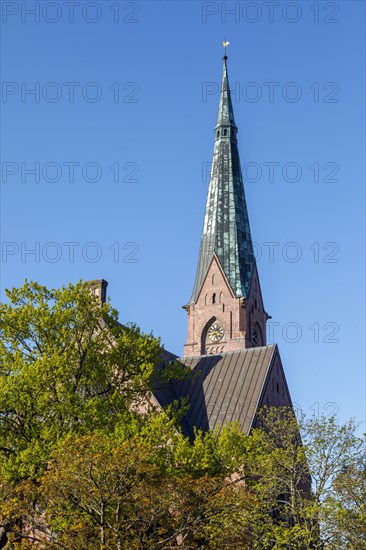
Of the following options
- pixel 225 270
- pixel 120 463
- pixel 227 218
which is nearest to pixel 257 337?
pixel 225 270

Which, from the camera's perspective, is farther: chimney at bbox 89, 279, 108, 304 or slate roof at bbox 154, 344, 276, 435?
chimney at bbox 89, 279, 108, 304

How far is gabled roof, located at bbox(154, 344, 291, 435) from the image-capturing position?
4769 centimetres

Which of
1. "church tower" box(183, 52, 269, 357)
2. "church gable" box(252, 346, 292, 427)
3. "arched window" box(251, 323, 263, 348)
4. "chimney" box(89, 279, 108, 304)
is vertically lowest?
"church gable" box(252, 346, 292, 427)

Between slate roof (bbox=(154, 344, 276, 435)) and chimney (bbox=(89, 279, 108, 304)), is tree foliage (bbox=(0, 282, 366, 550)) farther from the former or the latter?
chimney (bbox=(89, 279, 108, 304))

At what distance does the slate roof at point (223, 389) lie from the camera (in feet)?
156

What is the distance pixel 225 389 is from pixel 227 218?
35.0 meters

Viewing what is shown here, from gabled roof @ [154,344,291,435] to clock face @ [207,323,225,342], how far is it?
25.1 meters

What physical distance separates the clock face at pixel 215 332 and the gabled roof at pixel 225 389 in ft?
82.2

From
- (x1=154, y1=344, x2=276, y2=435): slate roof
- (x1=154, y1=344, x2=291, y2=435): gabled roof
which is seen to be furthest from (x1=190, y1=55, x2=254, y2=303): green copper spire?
(x1=154, y1=344, x2=276, y2=435): slate roof

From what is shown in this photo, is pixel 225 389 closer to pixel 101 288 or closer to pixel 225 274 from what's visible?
pixel 101 288

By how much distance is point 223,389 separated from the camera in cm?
4959

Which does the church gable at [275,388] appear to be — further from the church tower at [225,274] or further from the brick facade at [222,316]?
the brick facade at [222,316]

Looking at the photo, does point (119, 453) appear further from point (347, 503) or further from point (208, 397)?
point (208, 397)

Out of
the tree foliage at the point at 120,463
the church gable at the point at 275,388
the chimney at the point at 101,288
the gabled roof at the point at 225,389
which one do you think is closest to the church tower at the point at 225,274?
the chimney at the point at 101,288
